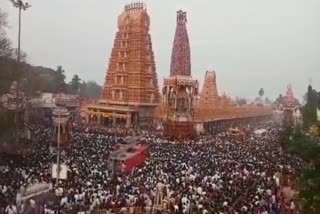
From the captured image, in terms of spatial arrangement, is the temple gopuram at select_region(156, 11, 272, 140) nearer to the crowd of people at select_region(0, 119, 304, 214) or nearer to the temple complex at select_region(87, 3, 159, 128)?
the temple complex at select_region(87, 3, 159, 128)

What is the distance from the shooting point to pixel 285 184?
25.5 meters

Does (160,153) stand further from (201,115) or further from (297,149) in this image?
(201,115)

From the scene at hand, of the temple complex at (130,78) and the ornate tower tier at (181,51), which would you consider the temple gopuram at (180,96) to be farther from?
the temple complex at (130,78)

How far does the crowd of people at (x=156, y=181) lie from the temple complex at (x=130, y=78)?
1064 inches

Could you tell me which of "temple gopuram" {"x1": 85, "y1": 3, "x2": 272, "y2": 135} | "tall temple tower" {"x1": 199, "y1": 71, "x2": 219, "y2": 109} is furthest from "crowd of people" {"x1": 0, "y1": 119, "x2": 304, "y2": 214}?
"tall temple tower" {"x1": 199, "y1": 71, "x2": 219, "y2": 109}

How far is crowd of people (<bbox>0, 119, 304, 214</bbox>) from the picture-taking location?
726 inches

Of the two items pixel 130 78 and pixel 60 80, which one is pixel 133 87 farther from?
pixel 60 80

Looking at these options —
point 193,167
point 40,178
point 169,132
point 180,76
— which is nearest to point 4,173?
point 40,178

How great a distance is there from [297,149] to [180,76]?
1247 inches

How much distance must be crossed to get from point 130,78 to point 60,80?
26103 millimetres

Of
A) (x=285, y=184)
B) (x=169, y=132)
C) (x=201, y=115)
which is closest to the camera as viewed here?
(x=285, y=184)

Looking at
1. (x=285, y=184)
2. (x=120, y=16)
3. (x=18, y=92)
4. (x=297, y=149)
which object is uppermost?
(x=120, y=16)

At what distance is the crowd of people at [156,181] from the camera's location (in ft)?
60.5

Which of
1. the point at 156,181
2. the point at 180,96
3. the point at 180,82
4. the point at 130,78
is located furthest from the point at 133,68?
the point at 156,181
